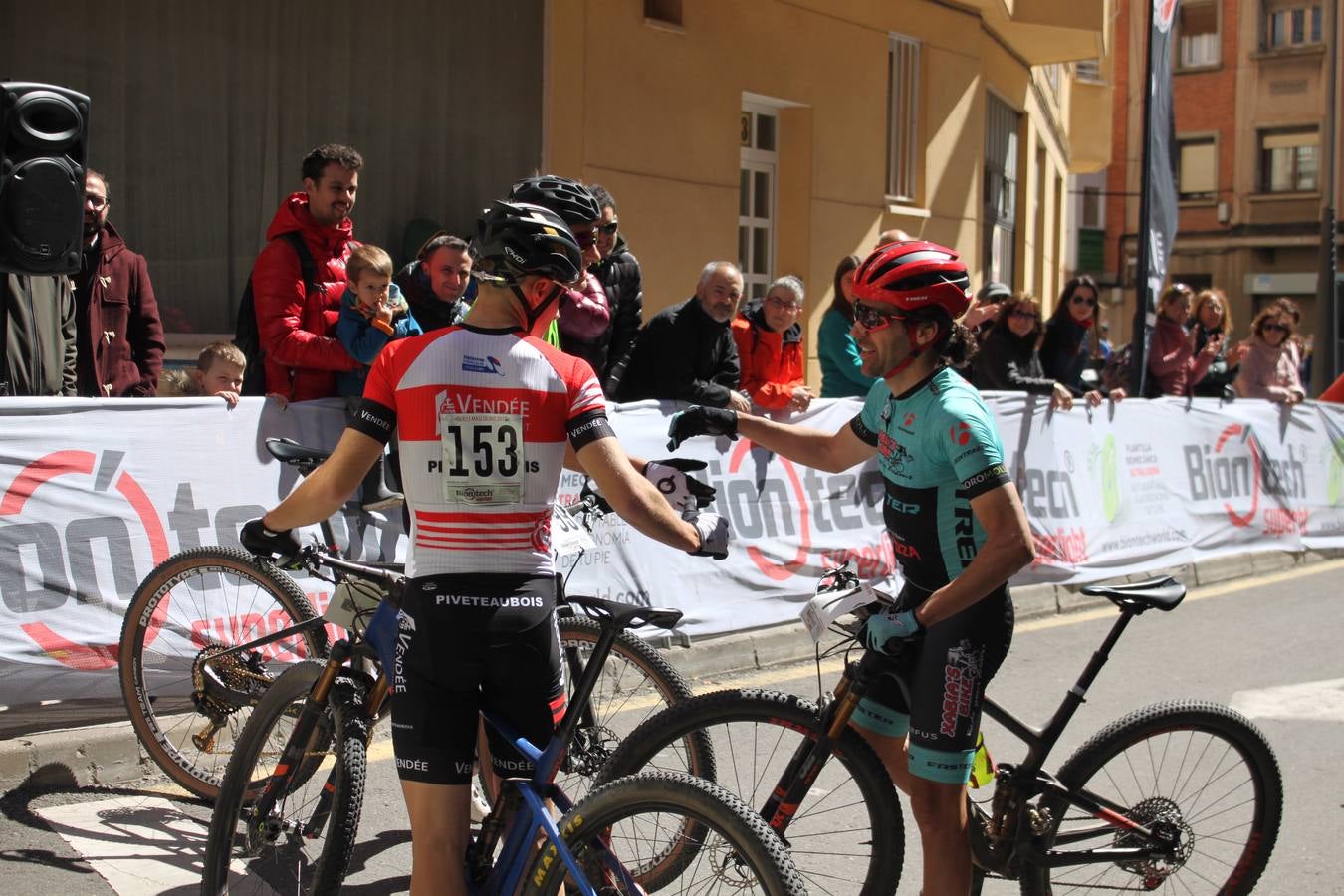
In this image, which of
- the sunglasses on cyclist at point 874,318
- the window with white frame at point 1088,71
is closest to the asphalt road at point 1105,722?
the sunglasses on cyclist at point 874,318

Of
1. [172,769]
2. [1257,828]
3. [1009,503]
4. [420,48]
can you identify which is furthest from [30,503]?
[420,48]

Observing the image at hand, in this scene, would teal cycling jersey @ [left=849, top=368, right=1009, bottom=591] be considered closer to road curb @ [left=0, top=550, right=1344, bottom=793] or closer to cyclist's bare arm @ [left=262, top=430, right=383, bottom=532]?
cyclist's bare arm @ [left=262, top=430, right=383, bottom=532]

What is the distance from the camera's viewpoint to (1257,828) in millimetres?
4324

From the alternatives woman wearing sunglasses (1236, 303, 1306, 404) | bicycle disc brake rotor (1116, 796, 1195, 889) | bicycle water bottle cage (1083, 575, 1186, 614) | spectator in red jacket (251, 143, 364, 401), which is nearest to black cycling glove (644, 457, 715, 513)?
bicycle water bottle cage (1083, 575, 1186, 614)

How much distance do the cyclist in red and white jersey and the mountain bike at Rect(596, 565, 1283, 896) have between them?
45 cm

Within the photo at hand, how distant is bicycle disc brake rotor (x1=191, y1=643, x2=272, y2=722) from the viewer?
Answer: 16.3 feet

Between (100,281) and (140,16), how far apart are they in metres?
3.17

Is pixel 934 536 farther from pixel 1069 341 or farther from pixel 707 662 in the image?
pixel 1069 341

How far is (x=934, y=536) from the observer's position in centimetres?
380

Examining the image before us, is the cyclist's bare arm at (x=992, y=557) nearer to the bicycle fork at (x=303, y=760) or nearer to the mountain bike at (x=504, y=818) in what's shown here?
the mountain bike at (x=504, y=818)

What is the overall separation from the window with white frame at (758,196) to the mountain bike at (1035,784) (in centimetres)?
1080

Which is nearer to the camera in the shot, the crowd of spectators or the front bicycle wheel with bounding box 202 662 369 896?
the front bicycle wheel with bounding box 202 662 369 896

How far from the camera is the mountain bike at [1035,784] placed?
3623mm

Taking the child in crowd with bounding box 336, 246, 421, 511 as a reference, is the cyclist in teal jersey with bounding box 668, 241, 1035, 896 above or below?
below
